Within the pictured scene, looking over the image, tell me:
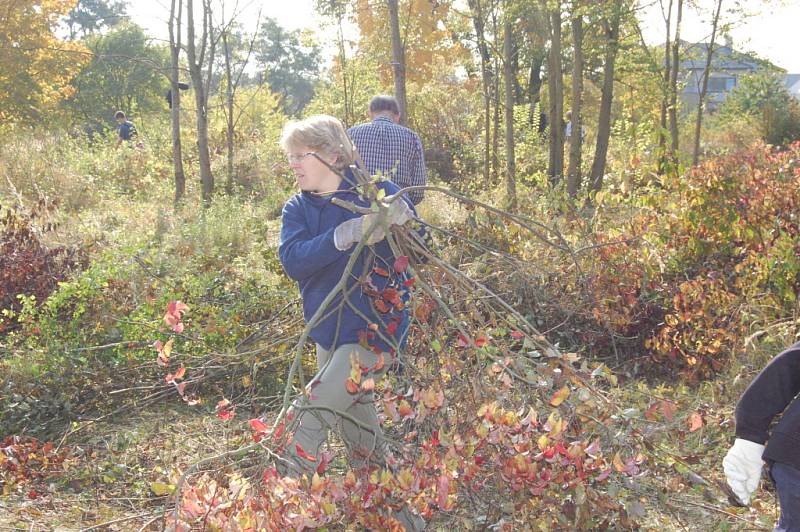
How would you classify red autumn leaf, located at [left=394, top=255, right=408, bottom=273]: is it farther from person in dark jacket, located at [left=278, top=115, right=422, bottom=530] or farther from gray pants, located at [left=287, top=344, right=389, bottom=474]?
gray pants, located at [left=287, top=344, right=389, bottom=474]

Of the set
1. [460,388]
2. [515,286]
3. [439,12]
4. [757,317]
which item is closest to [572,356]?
[460,388]

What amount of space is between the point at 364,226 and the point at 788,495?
4.59ft

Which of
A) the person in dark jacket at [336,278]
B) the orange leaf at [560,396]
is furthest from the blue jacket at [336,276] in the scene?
the orange leaf at [560,396]

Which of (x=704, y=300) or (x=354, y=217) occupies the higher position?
Answer: (x=354, y=217)

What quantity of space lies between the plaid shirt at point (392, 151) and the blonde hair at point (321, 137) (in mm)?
2224

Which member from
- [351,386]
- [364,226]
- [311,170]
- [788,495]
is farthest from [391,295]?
[788,495]

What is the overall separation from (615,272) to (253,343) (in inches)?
90.2

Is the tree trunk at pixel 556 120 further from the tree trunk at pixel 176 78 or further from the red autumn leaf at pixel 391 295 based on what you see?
the red autumn leaf at pixel 391 295

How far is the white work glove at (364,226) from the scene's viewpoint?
7.93 feet

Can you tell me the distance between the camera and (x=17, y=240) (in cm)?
564

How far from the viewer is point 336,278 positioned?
2631 mm

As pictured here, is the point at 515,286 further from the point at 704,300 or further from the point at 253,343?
the point at 253,343

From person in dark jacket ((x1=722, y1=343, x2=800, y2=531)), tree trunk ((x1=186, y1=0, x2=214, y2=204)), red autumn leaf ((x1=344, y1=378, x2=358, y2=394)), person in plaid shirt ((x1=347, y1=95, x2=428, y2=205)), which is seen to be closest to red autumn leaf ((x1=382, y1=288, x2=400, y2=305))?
red autumn leaf ((x1=344, y1=378, x2=358, y2=394))

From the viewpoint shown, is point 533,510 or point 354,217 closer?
point 533,510
